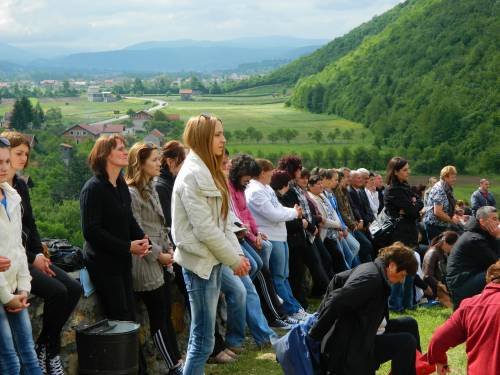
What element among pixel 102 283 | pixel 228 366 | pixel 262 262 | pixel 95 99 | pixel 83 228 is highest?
pixel 83 228

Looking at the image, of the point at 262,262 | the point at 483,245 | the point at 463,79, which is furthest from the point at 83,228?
the point at 463,79

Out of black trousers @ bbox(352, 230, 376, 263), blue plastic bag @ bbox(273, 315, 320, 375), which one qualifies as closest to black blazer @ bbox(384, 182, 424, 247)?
black trousers @ bbox(352, 230, 376, 263)

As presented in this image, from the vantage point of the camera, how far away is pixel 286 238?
26.2 ft

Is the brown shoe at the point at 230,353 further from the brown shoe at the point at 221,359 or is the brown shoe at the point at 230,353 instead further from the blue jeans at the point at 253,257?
the blue jeans at the point at 253,257

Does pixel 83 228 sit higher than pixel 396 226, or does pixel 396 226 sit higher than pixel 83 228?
pixel 83 228

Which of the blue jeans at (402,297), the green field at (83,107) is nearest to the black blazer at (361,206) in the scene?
the blue jeans at (402,297)

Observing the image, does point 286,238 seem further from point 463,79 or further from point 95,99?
point 95,99

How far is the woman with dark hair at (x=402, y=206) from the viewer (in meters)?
9.18

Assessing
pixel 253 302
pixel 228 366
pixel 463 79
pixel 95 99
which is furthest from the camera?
pixel 95 99

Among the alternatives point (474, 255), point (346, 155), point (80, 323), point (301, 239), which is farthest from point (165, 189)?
point (346, 155)

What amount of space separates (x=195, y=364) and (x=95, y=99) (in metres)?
160

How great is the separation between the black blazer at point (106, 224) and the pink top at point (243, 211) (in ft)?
6.36

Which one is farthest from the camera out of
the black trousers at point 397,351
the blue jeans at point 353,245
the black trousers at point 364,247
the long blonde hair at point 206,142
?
the black trousers at point 364,247

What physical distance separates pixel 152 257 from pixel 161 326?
0.55 m
